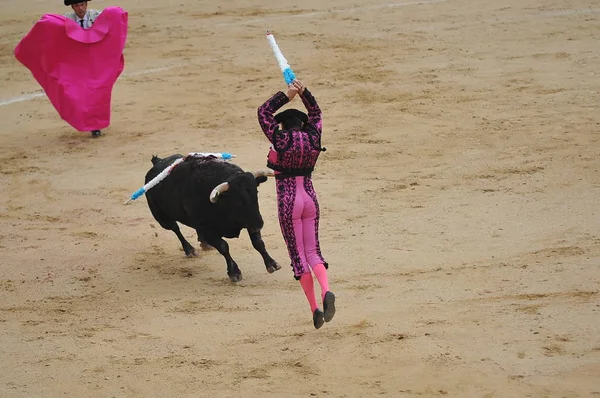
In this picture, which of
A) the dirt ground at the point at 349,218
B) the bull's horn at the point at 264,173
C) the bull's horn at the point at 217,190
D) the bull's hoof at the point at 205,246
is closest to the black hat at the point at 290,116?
the bull's horn at the point at 264,173

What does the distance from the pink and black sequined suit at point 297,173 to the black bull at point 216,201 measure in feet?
3.12

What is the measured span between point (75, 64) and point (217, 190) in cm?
469

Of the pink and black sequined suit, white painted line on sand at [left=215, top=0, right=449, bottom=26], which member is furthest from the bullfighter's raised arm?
white painted line on sand at [left=215, top=0, right=449, bottom=26]

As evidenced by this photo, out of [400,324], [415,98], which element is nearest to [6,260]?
[400,324]

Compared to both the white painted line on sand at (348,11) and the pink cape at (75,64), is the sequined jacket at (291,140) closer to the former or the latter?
the pink cape at (75,64)

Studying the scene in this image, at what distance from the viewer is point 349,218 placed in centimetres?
877

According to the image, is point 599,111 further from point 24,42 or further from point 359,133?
point 24,42

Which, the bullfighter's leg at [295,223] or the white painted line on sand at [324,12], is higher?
the bullfighter's leg at [295,223]

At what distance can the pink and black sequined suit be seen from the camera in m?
6.32

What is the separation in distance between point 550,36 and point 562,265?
657 cm

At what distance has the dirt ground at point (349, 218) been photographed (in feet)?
20.3

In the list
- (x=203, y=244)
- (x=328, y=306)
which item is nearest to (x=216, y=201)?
(x=203, y=244)

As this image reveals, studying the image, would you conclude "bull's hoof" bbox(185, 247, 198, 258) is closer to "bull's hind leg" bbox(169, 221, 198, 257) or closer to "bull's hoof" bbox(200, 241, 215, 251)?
"bull's hind leg" bbox(169, 221, 198, 257)

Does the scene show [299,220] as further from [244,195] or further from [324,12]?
[324,12]
